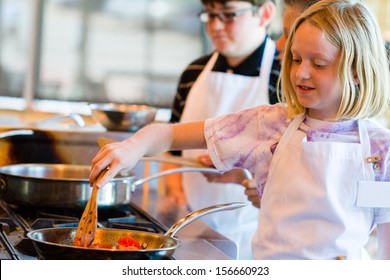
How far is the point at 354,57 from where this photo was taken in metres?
1.09

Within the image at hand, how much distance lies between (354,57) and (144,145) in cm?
31

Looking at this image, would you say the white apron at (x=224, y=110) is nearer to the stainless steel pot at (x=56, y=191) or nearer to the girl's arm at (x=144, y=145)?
the stainless steel pot at (x=56, y=191)

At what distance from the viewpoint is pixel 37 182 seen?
1.31 m

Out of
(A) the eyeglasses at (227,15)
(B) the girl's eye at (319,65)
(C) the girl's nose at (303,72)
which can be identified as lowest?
(C) the girl's nose at (303,72)

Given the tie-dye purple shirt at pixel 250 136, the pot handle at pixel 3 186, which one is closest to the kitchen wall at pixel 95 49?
the pot handle at pixel 3 186

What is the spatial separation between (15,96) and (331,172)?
2019 millimetres

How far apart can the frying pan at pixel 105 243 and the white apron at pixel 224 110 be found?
0.73 meters

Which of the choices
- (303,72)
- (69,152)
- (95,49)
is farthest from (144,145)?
(95,49)

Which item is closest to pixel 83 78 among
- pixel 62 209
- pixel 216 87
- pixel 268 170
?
pixel 216 87

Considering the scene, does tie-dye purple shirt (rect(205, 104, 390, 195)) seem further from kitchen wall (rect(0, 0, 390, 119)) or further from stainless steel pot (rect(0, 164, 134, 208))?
kitchen wall (rect(0, 0, 390, 119))

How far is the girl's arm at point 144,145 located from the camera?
102 cm

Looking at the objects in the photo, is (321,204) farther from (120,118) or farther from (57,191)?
(120,118)

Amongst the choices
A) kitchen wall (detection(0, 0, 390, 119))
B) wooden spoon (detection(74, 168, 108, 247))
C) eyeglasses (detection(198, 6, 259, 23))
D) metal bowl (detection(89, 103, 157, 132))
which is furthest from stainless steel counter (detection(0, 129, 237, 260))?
kitchen wall (detection(0, 0, 390, 119))
